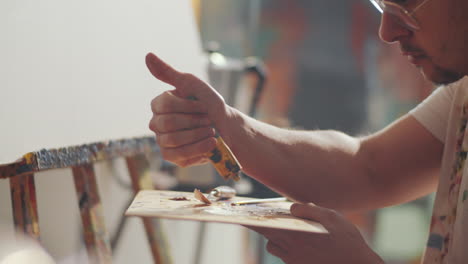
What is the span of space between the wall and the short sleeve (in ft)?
1.98

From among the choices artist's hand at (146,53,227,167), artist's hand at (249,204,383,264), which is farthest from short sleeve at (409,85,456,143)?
artist's hand at (146,53,227,167)

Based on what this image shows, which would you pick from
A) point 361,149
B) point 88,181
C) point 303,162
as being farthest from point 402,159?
point 88,181

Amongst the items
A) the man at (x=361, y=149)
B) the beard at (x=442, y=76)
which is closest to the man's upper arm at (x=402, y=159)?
the man at (x=361, y=149)

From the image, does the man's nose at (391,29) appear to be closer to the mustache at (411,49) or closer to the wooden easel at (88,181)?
the mustache at (411,49)

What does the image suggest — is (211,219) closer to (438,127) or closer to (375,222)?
(438,127)

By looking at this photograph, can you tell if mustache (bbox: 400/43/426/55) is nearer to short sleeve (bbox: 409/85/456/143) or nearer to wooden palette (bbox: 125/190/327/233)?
short sleeve (bbox: 409/85/456/143)

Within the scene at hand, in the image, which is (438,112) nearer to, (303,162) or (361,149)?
(361,149)

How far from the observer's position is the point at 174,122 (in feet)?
2.46

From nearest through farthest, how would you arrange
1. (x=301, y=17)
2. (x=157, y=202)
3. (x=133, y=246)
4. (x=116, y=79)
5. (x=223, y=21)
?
(x=157, y=202)
(x=116, y=79)
(x=133, y=246)
(x=223, y=21)
(x=301, y=17)

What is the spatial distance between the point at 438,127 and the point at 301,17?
7.87 feet

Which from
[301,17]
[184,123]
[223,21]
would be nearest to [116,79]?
[184,123]

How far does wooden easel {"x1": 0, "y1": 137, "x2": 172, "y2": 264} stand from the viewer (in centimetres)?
66

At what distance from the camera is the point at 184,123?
76 centimetres

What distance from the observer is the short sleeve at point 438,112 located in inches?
41.4
